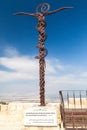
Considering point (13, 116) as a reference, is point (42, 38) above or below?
above

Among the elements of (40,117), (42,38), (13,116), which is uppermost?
(42,38)

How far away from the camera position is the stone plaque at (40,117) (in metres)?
7.59

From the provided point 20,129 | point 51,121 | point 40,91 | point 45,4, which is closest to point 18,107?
point 20,129

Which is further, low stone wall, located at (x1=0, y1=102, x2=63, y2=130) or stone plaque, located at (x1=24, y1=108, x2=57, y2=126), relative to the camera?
low stone wall, located at (x1=0, y1=102, x2=63, y2=130)

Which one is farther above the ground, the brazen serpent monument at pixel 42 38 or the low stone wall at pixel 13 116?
the brazen serpent monument at pixel 42 38

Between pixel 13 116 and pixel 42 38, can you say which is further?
pixel 13 116

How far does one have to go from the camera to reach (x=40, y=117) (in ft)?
25.1

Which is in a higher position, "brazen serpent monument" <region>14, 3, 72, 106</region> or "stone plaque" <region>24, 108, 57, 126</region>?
"brazen serpent monument" <region>14, 3, 72, 106</region>

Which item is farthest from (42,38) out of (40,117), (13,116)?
(13,116)

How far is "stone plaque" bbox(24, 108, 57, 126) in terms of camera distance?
7594mm

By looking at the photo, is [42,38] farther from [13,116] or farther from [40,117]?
[13,116]

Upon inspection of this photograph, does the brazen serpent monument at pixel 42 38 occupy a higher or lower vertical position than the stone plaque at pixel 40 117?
higher

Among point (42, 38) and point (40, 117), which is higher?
point (42, 38)

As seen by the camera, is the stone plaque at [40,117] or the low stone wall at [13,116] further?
the low stone wall at [13,116]
